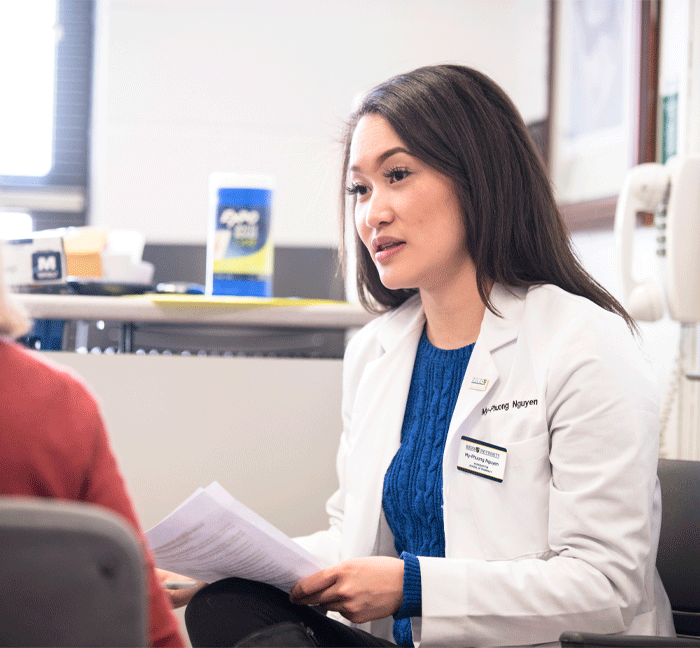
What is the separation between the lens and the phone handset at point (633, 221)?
69.0 inches

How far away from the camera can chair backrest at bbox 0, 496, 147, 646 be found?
408 mm

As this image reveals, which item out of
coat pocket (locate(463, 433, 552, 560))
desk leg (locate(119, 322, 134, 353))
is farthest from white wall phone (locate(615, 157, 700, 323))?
desk leg (locate(119, 322, 134, 353))

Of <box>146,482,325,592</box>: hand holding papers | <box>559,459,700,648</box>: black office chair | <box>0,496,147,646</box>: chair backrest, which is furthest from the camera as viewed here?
<box>559,459,700,648</box>: black office chair

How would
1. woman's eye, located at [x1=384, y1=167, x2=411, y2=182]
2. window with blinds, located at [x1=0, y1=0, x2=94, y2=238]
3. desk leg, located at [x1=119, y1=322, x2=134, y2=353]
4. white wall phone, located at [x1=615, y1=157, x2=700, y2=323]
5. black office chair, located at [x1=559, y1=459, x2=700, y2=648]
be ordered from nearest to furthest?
black office chair, located at [x1=559, y1=459, x2=700, y2=648], woman's eye, located at [x1=384, y1=167, x2=411, y2=182], desk leg, located at [x1=119, y1=322, x2=134, y2=353], white wall phone, located at [x1=615, y1=157, x2=700, y2=323], window with blinds, located at [x1=0, y1=0, x2=94, y2=238]

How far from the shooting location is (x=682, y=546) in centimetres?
106

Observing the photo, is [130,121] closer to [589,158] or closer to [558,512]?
[589,158]

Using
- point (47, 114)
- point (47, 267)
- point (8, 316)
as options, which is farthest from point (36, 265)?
point (47, 114)

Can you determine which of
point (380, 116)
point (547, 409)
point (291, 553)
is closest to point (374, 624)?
point (291, 553)

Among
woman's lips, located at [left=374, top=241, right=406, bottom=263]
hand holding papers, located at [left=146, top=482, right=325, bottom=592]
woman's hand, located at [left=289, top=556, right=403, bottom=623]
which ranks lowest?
woman's hand, located at [left=289, top=556, right=403, bottom=623]

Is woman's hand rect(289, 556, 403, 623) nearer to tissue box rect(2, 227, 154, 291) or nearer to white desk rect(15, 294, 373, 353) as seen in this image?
white desk rect(15, 294, 373, 353)

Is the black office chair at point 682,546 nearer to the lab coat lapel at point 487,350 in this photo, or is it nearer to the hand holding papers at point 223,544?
the lab coat lapel at point 487,350

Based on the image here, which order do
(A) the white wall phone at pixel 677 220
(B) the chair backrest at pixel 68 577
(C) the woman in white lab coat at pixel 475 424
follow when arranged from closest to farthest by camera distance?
1. (B) the chair backrest at pixel 68 577
2. (C) the woman in white lab coat at pixel 475 424
3. (A) the white wall phone at pixel 677 220

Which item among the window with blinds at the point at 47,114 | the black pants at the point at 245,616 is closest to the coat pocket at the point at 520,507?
the black pants at the point at 245,616

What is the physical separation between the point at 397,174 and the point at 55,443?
2.45ft
